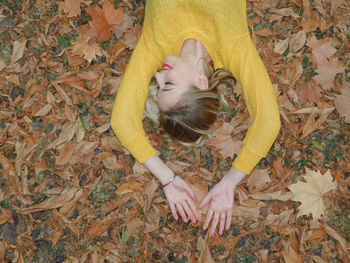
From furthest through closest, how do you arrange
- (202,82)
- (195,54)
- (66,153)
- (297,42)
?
(297,42) → (66,153) → (195,54) → (202,82)

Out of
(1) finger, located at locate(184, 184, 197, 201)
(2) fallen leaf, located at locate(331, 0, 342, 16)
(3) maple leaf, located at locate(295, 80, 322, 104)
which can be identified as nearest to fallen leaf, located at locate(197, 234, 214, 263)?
(1) finger, located at locate(184, 184, 197, 201)

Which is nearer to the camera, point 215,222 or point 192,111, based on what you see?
point 192,111

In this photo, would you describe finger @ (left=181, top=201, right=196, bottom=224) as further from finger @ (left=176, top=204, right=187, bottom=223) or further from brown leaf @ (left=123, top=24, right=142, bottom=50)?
brown leaf @ (left=123, top=24, right=142, bottom=50)

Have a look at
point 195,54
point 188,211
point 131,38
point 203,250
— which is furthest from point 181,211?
point 131,38

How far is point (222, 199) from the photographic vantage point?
2826mm

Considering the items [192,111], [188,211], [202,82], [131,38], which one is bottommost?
[188,211]

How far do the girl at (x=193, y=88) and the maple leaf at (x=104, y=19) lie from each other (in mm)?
564

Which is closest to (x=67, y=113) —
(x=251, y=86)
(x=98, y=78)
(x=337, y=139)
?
(x=98, y=78)

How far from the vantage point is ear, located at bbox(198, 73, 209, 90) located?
263 centimetres

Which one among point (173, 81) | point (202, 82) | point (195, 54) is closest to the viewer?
point (173, 81)

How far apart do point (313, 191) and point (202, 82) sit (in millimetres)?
1551

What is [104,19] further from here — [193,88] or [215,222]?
[215,222]

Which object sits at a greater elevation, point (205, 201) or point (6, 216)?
point (6, 216)

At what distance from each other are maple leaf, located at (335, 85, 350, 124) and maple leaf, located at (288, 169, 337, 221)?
615mm
